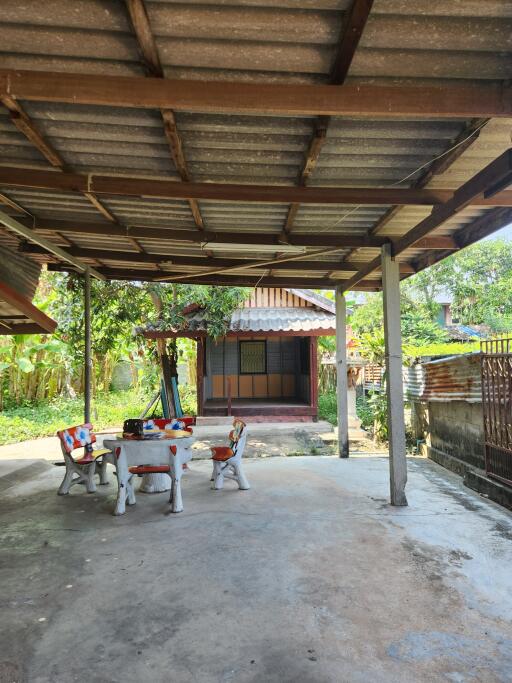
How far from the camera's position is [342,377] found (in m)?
7.74

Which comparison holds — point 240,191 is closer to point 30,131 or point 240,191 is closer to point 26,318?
point 30,131

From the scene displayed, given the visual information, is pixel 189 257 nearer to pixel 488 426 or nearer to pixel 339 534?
pixel 339 534

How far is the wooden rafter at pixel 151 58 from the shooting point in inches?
78.2

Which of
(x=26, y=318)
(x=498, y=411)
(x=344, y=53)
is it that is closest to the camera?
(x=344, y=53)

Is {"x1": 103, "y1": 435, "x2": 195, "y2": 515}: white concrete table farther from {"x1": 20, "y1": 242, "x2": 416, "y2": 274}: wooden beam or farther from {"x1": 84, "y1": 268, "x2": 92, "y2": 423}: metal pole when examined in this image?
{"x1": 20, "y1": 242, "x2": 416, "y2": 274}: wooden beam

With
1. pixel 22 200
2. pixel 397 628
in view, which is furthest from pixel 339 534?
pixel 22 200

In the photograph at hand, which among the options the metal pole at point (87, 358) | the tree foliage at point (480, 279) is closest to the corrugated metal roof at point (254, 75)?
the metal pole at point (87, 358)

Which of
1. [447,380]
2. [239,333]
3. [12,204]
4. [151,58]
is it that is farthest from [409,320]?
[151,58]

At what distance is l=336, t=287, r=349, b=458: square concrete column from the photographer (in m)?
7.59

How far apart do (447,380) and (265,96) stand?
18.9 feet

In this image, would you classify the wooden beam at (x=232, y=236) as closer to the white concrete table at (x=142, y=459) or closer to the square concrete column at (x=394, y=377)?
the square concrete column at (x=394, y=377)

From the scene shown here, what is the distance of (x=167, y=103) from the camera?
2447 mm

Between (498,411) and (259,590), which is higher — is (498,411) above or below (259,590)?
above

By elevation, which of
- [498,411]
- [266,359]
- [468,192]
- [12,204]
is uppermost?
[12,204]
